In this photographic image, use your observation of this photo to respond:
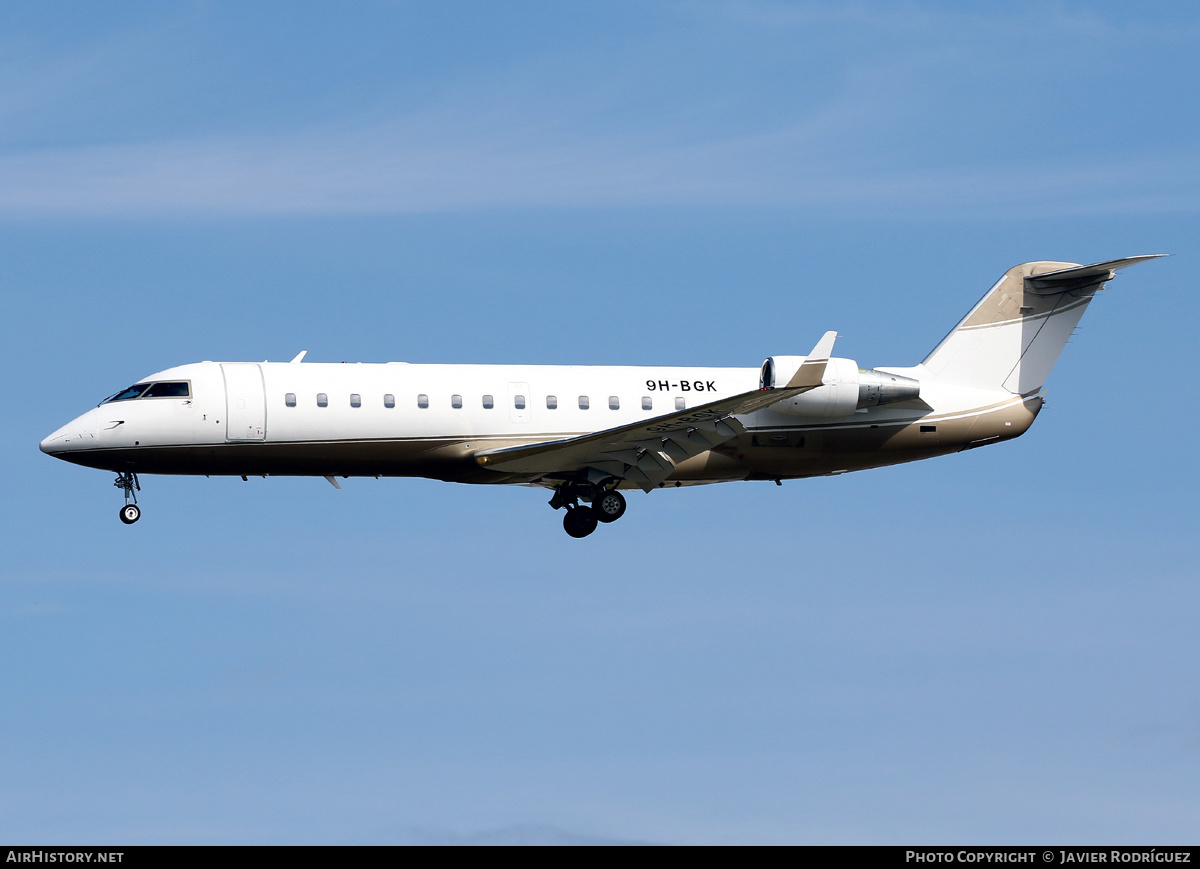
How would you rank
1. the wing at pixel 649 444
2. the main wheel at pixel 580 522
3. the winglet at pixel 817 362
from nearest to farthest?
the winglet at pixel 817 362
the wing at pixel 649 444
the main wheel at pixel 580 522

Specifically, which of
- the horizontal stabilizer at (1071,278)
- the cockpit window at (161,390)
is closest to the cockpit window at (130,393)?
the cockpit window at (161,390)

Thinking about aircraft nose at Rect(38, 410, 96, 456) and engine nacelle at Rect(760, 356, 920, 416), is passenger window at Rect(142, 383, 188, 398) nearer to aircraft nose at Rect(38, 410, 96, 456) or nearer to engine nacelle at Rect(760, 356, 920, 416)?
aircraft nose at Rect(38, 410, 96, 456)

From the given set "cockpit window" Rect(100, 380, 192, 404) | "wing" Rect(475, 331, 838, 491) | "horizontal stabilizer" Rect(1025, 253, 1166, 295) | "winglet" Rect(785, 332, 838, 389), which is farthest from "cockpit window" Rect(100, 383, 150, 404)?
"horizontal stabilizer" Rect(1025, 253, 1166, 295)

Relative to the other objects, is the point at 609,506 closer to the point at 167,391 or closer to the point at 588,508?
the point at 588,508

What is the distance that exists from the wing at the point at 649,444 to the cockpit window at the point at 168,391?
6537 mm

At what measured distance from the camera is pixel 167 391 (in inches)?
1294

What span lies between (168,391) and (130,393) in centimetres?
92

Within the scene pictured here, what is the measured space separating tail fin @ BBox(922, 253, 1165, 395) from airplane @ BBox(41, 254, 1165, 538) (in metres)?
0.04

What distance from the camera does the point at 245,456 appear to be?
32656mm

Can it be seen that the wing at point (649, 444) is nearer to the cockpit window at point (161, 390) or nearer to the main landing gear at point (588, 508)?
the main landing gear at point (588, 508)

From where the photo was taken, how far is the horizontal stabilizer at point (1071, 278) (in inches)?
1464

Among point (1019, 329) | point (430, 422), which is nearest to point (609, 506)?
point (430, 422)

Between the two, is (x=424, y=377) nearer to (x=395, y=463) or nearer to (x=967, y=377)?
(x=395, y=463)
